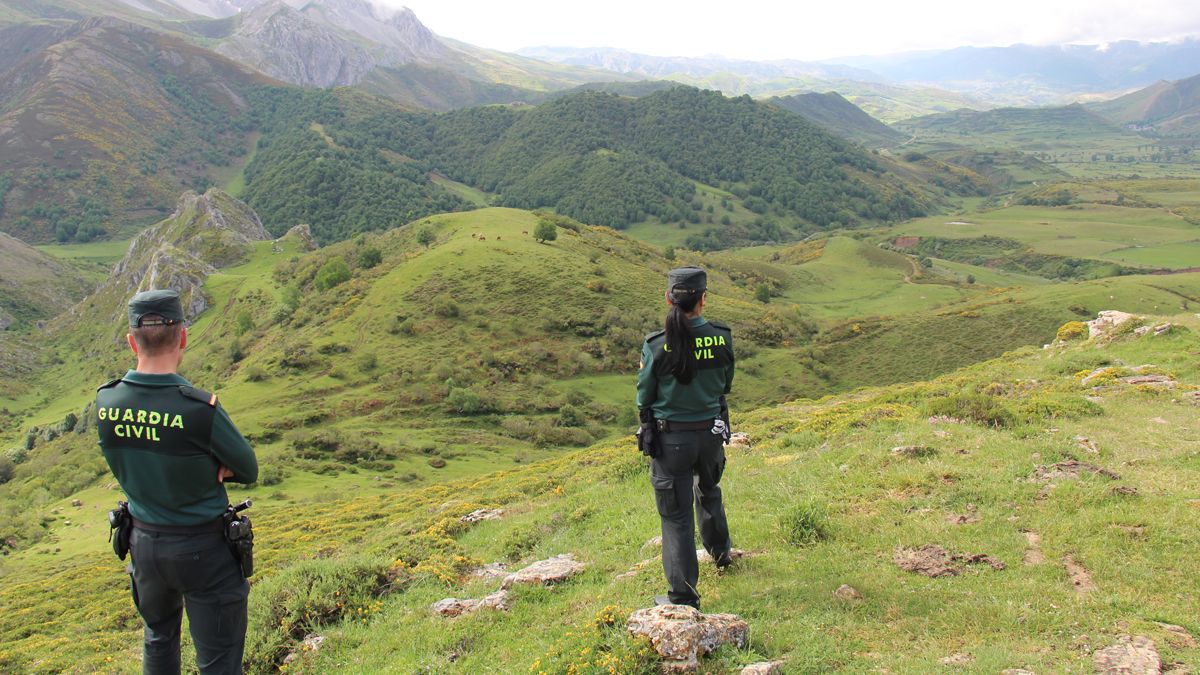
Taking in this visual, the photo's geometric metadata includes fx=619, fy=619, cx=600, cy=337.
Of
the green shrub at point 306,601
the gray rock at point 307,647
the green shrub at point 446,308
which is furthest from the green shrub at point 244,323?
the gray rock at point 307,647

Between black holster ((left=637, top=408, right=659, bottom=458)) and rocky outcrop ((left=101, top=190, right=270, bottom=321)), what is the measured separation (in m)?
94.7

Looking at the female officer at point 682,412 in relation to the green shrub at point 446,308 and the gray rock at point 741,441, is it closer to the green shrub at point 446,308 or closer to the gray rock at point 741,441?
the gray rock at point 741,441

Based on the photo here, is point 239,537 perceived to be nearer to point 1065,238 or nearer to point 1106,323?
point 1106,323

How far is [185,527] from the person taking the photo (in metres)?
5.62

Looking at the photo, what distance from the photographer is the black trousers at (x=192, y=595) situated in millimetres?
5590

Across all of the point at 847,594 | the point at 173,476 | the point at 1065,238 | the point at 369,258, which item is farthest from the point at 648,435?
the point at 1065,238

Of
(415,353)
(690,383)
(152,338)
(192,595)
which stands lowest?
(415,353)

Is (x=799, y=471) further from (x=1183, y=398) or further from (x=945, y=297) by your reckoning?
(x=945, y=297)

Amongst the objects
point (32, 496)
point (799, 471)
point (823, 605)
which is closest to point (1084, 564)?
point (823, 605)

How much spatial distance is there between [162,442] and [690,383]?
17.2ft

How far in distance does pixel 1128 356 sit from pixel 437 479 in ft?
106

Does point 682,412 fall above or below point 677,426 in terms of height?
above

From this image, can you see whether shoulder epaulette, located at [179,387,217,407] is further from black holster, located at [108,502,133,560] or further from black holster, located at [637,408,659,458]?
black holster, located at [637,408,659,458]

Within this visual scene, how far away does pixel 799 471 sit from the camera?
12.9 metres
